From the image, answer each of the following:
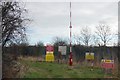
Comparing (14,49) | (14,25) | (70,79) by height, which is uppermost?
(14,25)

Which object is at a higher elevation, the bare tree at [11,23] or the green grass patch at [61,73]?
the bare tree at [11,23]

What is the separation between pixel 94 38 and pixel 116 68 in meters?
32.0

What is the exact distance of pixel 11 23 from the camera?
14266 mm

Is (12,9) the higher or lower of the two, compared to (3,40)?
higher

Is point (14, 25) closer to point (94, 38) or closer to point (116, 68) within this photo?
point (116, 68)

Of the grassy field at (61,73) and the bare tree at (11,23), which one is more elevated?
the bare tree at (11,23)


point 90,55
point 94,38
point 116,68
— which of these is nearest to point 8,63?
point 116,68

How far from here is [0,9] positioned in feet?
44.5

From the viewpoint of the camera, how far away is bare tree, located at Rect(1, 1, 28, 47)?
14.0m

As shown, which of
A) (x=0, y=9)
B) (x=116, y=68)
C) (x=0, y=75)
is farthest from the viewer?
(x=116, y=68)

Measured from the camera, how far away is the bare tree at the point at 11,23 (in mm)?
13953

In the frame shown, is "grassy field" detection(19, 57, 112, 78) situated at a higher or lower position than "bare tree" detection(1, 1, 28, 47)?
lower

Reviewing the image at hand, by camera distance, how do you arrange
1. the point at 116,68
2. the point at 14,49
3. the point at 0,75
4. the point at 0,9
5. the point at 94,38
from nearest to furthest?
the point at 0,75, the point at 0,9, the point at 14,49, the point at 116,68, the point at 94,38

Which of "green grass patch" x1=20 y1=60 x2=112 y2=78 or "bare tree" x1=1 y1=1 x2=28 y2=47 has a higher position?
"bare tree" x1=1 y1=1 x2=28 y2=47
